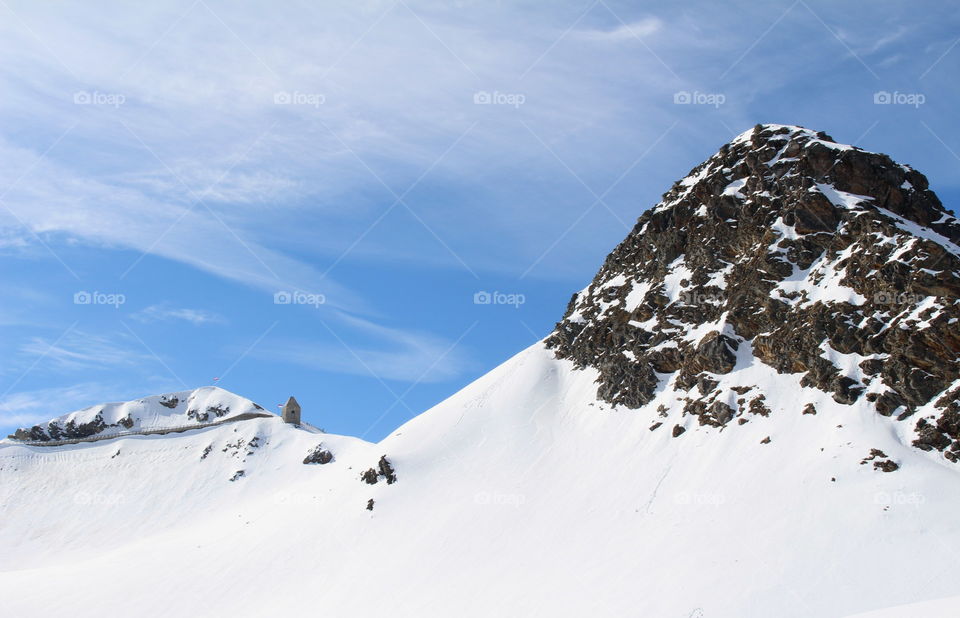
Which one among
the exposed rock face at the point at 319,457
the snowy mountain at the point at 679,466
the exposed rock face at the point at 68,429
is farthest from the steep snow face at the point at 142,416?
the snowy mountain at the point at 679,466

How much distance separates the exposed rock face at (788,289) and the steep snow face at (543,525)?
6.20 ft

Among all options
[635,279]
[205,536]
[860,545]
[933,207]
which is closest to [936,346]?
[860,545]

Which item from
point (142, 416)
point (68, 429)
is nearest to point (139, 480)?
point (142, 416)

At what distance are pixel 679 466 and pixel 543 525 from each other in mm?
9595

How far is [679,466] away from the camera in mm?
47312

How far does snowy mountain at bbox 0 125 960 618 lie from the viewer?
3681cm

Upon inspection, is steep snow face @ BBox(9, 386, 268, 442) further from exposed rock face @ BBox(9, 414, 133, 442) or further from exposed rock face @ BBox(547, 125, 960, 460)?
exposed rock face @ BBox(547, 125, 960, 460)

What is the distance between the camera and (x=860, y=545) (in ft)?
113

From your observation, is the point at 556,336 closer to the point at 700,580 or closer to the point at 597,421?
the point at 597,421

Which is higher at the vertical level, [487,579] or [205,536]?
[205,536]

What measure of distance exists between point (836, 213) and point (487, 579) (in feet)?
115

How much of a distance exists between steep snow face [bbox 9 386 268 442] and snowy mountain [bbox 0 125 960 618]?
131ft

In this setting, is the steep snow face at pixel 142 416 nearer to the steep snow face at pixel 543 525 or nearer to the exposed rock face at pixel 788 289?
the steep snow face at pixel 543 525

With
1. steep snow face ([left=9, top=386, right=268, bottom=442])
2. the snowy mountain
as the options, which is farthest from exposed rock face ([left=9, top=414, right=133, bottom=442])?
the snowy mountain
